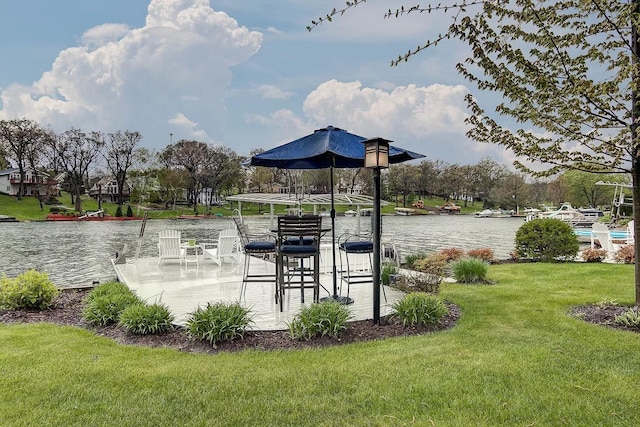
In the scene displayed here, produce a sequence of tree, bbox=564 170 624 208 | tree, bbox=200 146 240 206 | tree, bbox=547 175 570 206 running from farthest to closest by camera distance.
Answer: tree, bbox=547 175 570 206 → tree, bbox=564 170 624 208 → tree, bbox=200 146 240 206

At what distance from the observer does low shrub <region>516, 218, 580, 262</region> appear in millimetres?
9852

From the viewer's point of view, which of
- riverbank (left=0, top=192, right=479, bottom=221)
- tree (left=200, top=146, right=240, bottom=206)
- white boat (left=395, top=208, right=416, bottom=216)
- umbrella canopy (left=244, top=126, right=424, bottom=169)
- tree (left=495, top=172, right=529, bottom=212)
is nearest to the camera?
umbrella canopy (left=244, top=126, right=424, bottom=169)

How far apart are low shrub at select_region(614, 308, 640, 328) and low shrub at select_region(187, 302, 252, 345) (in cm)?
379

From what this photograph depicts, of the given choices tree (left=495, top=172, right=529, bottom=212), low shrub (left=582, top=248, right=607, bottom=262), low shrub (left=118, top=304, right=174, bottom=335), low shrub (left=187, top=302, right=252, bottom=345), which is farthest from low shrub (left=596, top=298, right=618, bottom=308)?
tree (left=495, top=172, right=529, bottom=212)

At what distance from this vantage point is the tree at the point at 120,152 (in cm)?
4434

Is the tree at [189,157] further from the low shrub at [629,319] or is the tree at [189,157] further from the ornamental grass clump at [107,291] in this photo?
the low shrub at [629,319]

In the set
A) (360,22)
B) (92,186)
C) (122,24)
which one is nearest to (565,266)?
(360,22)

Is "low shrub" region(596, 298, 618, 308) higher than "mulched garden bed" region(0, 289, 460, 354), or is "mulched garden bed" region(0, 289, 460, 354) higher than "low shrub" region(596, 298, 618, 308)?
"low shrub" region(596, 298, 618, 308)

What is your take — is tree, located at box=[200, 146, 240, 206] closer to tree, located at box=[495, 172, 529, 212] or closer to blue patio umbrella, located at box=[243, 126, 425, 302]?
tree, located at box=[495, 172, 529, 212]

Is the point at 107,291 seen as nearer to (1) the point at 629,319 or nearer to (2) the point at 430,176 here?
(1) the point at 629,319

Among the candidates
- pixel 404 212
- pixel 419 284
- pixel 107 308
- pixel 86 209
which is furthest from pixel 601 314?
pixel 86 209

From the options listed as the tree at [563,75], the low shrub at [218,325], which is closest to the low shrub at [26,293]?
the low shrub at [218,325]

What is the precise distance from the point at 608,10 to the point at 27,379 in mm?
5742

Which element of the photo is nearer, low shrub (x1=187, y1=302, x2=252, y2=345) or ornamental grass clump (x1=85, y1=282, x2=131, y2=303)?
low shrub (x1=187, y1=302, x2=252, y2=345)
